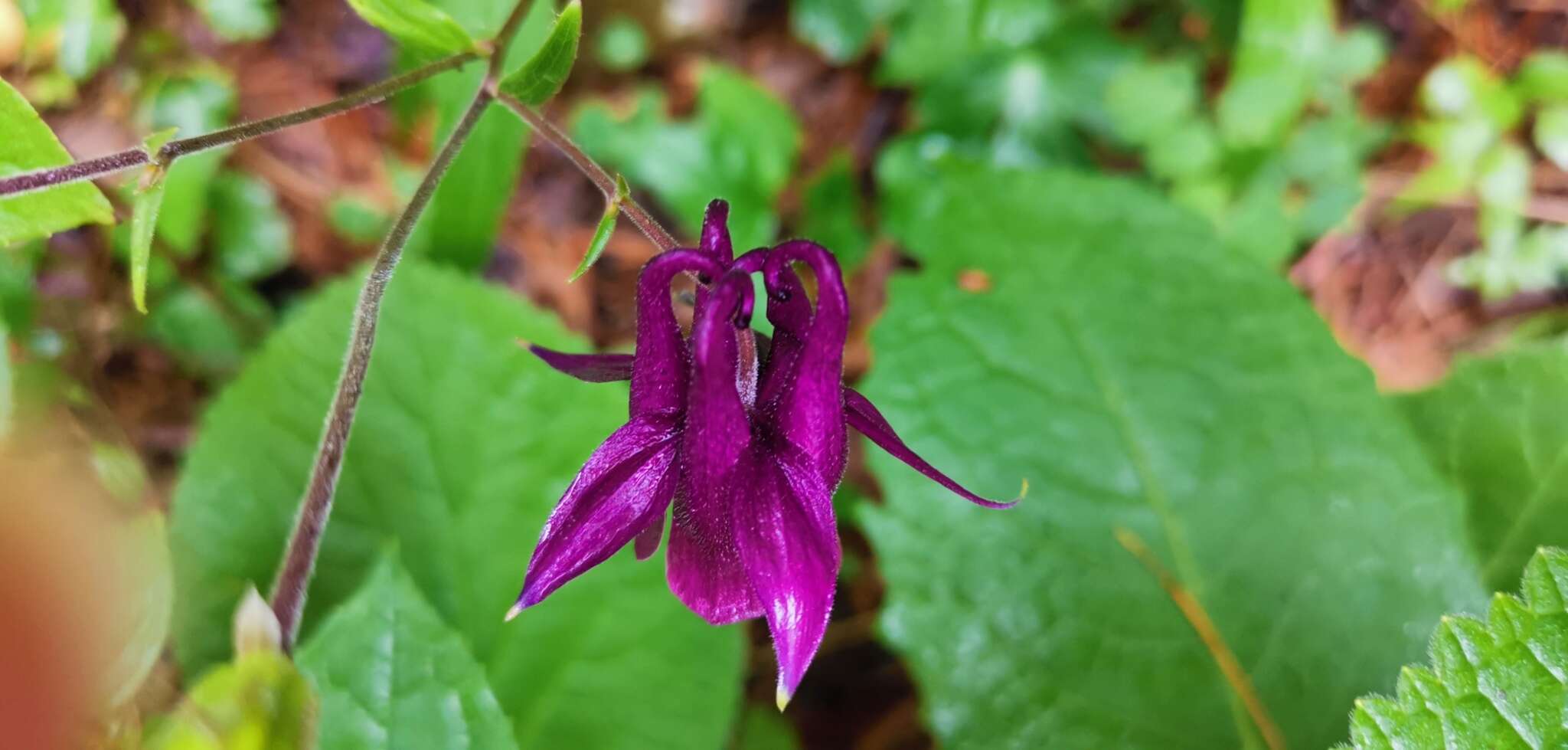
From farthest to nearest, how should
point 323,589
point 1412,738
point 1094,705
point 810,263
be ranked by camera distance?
point 323,589 < point 1094,705 < point 1412,738 < point 810,263

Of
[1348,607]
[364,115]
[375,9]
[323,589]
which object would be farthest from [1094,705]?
[364,115]

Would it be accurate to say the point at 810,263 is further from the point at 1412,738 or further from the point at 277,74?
the point at 277,74

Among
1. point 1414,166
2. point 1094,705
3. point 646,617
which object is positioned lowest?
point 1094,705

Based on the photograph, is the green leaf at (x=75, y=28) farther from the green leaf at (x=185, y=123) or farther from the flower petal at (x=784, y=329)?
the flower petal at (x=784, y=329)

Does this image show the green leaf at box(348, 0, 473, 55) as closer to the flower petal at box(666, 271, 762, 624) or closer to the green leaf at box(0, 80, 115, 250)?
the green leaf at box(0, 80, 115, 250)

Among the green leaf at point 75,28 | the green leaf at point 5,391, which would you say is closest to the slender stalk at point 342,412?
the green leaf at point 5,391

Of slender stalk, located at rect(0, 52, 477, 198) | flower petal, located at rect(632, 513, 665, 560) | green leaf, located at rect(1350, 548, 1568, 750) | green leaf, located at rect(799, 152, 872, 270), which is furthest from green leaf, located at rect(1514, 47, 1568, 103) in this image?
slender stalk, located at rect(0, 52, 477, 198)

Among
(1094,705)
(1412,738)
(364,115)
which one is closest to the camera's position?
(1412,738)

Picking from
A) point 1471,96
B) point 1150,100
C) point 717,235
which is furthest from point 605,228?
point 1471,96
